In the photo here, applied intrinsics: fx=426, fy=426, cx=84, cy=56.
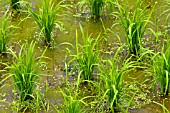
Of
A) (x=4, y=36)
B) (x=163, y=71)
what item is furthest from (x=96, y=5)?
(x=163, y=71)

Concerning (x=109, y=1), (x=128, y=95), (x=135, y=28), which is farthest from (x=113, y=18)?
(x=128, y=95)

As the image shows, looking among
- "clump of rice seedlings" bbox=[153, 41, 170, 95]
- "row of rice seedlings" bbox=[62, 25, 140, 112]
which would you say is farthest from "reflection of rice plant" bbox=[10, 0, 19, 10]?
"clump of rice seedlings" bbox=[153, 41, 170, 95]

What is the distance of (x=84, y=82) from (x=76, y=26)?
111 centimetres

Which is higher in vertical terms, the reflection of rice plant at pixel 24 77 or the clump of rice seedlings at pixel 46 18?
the clump of rice seedlings at pixel 46 18

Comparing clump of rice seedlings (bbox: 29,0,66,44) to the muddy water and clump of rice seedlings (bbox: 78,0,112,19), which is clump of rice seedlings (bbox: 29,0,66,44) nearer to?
the muddy water

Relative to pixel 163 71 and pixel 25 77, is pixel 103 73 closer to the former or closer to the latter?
pixel 163 71

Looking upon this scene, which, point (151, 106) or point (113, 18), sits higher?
point (113, 18)

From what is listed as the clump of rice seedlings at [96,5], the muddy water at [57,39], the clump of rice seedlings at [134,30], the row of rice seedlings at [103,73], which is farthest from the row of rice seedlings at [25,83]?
the clump of rice seedlings at [96,5]

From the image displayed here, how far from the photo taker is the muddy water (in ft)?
13.1

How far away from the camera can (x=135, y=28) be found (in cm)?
431

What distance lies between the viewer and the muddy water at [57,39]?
3982mm

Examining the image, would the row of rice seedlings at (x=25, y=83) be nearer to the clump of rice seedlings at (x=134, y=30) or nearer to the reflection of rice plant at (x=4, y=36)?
the reflection of rice plant at (x=4, y=36)

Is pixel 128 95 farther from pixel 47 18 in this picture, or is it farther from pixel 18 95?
pixel 47 18

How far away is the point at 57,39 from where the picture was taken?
4.83 m
